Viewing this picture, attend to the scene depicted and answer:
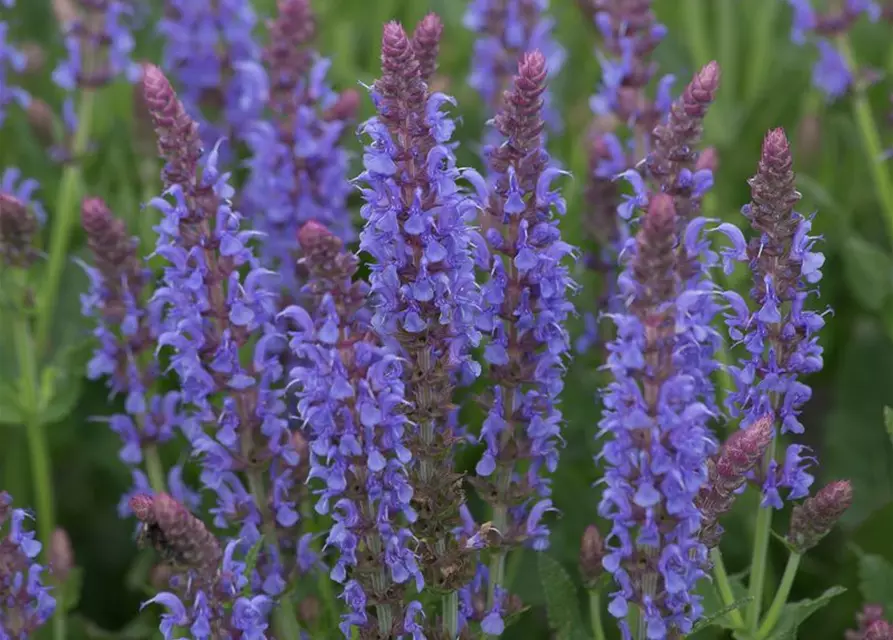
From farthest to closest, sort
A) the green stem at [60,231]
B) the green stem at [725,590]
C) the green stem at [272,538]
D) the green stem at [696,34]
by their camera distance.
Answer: the green stem at [696,34], the green stem at [60,231], the green stem at [272,538], the green stem at [725,590]

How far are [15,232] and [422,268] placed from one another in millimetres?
1458

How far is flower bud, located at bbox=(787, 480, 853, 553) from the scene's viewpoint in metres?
2.38

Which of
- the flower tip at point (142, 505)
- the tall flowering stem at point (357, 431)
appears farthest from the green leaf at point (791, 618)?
the flower tip at point (142, 505)

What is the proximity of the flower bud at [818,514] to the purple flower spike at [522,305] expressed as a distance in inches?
19.3

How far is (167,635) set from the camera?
2.30 meters

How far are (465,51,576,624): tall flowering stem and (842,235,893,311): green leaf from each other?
5.17ft

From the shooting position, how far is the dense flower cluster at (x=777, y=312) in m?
2.24

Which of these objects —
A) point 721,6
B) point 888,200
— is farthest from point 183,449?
point 721,6

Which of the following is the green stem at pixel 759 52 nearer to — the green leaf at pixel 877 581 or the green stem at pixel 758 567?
the green leaf at pixel 877 581

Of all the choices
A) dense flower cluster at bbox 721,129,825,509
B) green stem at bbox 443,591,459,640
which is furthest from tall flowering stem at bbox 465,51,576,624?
dense flower cluster at bbox 721,129,825,509

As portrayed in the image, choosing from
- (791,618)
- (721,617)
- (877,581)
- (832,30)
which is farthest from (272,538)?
(832,30)

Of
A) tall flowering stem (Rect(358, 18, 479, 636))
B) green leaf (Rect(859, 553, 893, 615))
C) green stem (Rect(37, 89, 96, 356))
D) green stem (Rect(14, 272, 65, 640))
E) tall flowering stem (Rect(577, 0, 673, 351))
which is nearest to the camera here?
tall flowering stem (Rect(358, 18, 479, 636))

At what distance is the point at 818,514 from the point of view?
7.86 ft

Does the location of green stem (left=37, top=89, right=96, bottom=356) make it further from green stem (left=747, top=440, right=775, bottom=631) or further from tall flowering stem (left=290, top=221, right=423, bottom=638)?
green stem (left=747, top=440, right=775, bottom=631)
